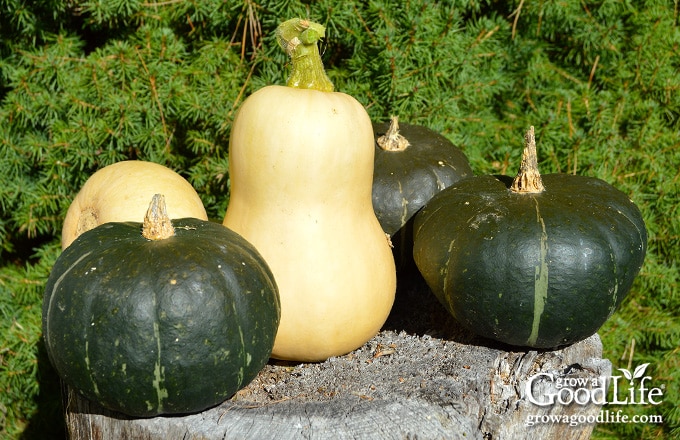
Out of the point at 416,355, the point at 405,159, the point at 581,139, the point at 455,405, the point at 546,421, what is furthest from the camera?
the point at 581,139

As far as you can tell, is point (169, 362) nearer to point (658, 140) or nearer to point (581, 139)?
point (581, 139)

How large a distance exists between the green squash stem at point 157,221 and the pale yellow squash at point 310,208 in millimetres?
343

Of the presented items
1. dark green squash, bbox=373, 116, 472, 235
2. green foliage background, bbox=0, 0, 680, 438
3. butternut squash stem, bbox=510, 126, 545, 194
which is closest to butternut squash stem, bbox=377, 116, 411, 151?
dark green squash, bbox=373, 116, 472, 235

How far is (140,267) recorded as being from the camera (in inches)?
71.1

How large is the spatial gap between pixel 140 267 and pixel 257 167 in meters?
0.52

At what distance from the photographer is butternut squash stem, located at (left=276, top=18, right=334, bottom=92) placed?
2145 millimetres

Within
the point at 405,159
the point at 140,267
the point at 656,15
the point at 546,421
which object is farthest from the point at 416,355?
the point at 656,15

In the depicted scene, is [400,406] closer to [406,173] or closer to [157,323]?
[157,323]

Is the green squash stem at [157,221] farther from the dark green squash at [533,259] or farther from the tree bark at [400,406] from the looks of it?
the dark green squash at [533,259]

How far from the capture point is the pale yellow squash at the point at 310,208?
212 centimetres

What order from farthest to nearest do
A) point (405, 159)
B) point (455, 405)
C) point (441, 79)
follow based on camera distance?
point (441, 79)
point (405, 159)
point (455, 405)

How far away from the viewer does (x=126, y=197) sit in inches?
91.7

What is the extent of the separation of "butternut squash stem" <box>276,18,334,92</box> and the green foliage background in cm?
94

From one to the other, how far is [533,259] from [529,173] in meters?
0.33
